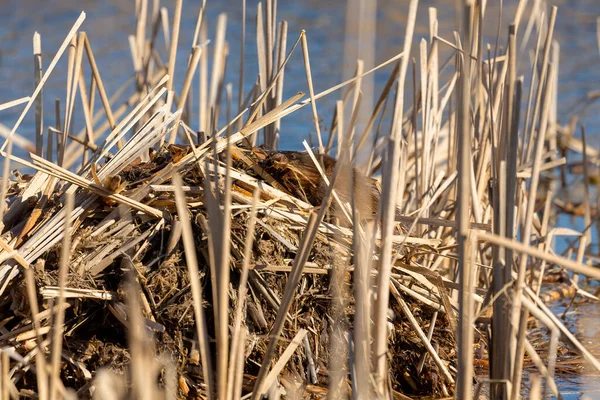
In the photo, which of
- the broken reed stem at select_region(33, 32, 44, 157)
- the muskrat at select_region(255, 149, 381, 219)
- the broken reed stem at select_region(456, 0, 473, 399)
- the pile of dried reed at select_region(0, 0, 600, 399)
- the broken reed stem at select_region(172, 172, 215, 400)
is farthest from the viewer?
the broken reed stem at select_region(33, 32, 44, 157)

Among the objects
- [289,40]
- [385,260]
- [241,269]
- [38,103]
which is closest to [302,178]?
[241,269]

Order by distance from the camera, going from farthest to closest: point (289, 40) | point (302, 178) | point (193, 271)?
point (289, 40)
point (302, 178)
point (193, 271)

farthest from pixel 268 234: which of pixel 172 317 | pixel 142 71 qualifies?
pixel 142 71

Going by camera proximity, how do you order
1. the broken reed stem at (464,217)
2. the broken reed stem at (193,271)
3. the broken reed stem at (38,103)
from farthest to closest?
the broken reed stem at (38,103), the broken reed stem at (464,217), the broken reed stem at (193,271)

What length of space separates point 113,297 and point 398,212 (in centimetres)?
101

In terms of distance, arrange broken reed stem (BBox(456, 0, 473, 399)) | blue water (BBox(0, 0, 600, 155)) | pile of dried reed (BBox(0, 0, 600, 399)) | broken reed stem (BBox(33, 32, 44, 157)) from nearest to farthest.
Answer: broken reed stem (BBox(456, 0, 473, 399)) < pile of dried reed (BBox(0, 0, 600, 399)) < broken reed stem (BBox(33, 32, 44, 157)) < blue water (BBox(0, 0, 600, 155))

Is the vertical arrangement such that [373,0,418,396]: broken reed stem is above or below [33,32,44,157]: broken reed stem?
below

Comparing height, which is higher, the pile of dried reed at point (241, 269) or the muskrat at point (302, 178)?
the muskrat at point (302, 178)

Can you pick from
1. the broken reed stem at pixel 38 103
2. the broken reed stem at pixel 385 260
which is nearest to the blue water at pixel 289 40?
the broken reed stem at pixel 38 103

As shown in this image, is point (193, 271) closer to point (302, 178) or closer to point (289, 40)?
point (302, 178)

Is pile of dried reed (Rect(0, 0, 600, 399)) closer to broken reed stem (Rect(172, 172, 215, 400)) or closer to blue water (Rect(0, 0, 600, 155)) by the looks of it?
broken reed stem (Rect(172, 172, 215, 400))

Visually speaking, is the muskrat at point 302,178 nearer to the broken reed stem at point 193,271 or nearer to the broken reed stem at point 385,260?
the broken reed stem at point 385,260

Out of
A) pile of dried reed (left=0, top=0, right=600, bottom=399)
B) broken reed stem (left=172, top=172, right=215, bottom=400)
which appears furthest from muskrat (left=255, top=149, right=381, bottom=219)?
broken reed stem (left=172, top=172, right=215, bottom=400)

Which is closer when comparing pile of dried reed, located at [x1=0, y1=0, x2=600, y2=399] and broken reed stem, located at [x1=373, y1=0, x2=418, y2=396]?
broken reed stem, located at [x1=373, y1=0, x2=418, y2=396]
